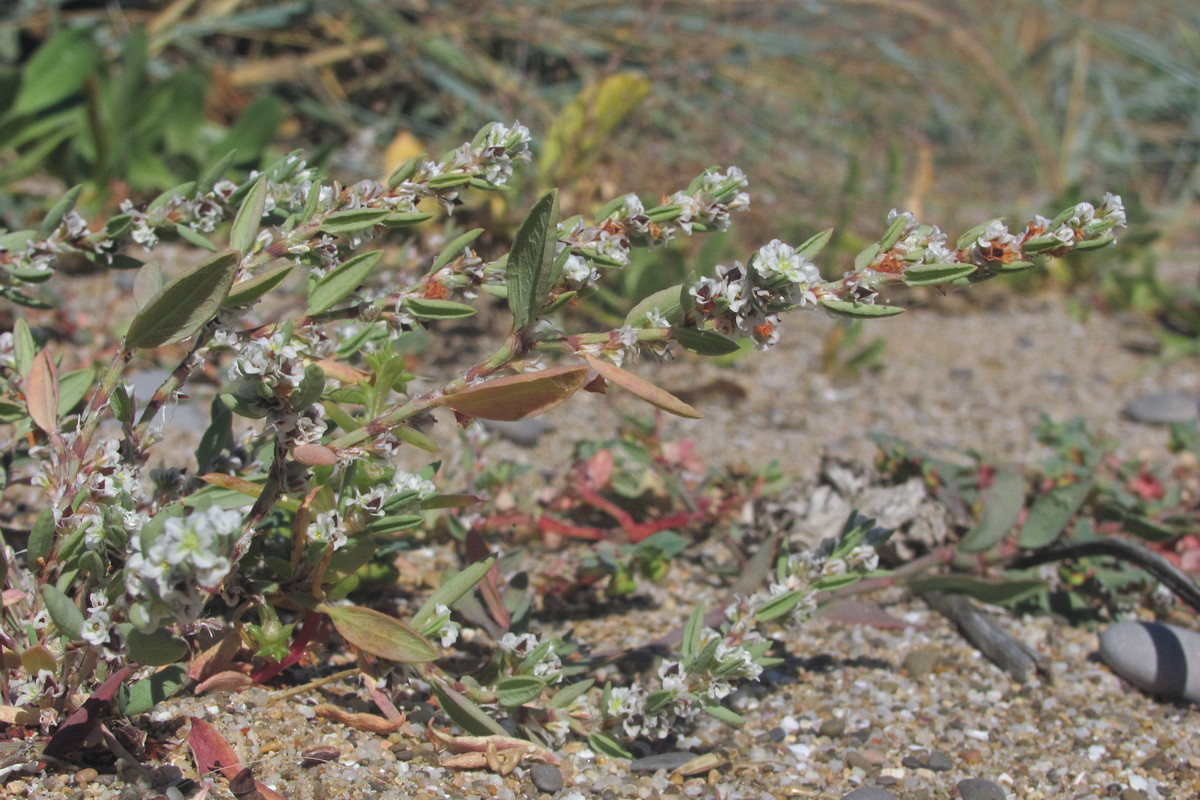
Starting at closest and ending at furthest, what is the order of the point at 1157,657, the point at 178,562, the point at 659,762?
the point at 178,562, the point at 659,762, the point at 1157,657

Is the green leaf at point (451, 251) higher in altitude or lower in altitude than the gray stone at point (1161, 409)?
higher

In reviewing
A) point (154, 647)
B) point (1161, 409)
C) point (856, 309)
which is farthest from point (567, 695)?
point (1161, 409)

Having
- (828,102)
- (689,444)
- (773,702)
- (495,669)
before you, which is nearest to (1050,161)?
(828,102)

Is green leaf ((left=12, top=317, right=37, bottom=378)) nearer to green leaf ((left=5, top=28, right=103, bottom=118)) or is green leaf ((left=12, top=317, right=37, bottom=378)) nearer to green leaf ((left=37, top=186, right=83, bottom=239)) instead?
green leaf ((left=37, top=186, right=83, bottom=239))

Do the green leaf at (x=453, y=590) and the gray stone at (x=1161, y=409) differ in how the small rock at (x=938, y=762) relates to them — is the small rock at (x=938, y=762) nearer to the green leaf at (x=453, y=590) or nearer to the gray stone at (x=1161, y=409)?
the green leaf at (x=453, y=590)

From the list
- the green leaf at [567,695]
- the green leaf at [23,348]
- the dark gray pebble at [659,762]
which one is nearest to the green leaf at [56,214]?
the green leaf at [23,348]

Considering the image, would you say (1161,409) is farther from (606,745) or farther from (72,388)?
(72,388)
